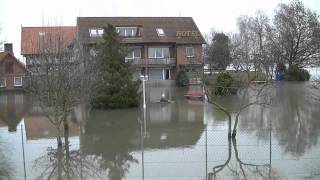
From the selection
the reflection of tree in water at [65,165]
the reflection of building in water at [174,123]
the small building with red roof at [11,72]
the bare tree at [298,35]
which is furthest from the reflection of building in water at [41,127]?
the bare tree at [298,35]

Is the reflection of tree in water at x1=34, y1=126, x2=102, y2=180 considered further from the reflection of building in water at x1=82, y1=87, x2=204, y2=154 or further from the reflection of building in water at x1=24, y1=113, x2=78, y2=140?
the reflection of building in water at x1=24, y1=113, x2=78, y2=140

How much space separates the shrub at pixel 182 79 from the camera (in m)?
52.1

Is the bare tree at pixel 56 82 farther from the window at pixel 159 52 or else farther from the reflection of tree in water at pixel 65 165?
the window at pixel 159 52

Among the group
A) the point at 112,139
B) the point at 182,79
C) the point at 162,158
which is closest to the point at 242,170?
the point at 162,158

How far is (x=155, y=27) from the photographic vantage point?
56.6 metres

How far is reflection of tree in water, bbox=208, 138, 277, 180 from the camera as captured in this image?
13.0 m

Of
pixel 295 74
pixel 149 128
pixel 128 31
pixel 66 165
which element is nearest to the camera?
pixel 66 165

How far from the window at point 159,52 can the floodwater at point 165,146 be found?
2649 cm

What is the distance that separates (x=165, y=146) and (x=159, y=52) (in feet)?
126

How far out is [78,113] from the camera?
29000 millimetres

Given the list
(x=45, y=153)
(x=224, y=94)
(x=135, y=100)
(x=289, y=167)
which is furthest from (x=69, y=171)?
(x=224, y=94)

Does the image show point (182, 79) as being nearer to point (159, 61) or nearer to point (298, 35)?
point (159, 61)

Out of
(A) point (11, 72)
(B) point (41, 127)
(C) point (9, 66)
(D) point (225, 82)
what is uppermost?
(C) point (9, 66)

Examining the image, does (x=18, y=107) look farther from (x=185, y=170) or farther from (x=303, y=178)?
(x=303, y=178)
